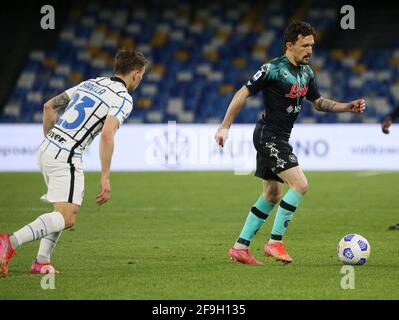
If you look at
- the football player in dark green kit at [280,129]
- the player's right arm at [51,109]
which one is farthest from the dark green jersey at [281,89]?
the player's right arm at [51,109]

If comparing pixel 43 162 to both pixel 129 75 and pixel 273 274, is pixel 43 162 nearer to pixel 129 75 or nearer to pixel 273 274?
pixel 129 75

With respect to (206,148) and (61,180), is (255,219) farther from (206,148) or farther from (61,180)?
(206,148)

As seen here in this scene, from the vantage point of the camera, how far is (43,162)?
7676 mm

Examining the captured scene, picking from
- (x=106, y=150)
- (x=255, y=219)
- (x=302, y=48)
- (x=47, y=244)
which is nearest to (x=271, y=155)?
(x=255, y=219)

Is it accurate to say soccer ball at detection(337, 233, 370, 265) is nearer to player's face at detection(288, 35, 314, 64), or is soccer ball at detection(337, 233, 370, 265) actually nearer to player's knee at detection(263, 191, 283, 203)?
player's knee at detection(263, 191, 283, 203)

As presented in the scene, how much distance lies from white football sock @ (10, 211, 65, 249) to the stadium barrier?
13.7 meters

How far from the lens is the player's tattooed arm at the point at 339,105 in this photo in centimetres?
888

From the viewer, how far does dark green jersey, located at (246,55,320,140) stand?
8.64 meters

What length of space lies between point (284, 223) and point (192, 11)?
22283 mm

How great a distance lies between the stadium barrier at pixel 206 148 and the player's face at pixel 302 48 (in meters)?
12.4

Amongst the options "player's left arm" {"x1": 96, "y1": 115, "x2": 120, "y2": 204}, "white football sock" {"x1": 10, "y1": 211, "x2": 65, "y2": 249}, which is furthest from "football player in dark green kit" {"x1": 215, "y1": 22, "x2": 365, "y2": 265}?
"white football sock" {"x1": 10, "y1": 211, "x2": 65, "y2": 249}

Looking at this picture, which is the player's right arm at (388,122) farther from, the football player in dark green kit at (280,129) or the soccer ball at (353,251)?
the soccer ball at (353,251)

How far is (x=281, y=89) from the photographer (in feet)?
28.6

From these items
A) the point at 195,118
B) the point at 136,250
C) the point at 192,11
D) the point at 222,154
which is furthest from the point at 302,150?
the point at 136,250
